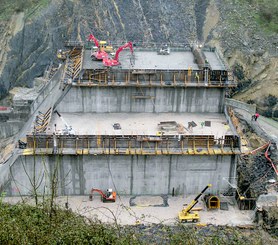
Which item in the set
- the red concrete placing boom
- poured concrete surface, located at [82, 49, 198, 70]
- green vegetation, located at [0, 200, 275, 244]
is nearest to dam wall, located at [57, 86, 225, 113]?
poured concrete surface, located at [82, 49, 198, 70]

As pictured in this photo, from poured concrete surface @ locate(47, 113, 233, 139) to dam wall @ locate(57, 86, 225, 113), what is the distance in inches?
16.4

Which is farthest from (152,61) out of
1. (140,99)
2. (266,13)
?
(266,13)

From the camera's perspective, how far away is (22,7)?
1897 inches

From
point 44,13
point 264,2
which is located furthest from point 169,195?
point 264,2

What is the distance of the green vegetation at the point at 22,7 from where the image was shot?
156ft

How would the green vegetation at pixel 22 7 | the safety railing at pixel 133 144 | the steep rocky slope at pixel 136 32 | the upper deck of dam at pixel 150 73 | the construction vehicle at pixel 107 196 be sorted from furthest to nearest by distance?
the green vegetation at pixel 22 7 < the steep rocky slope at pixel 136 32 < the upper deck of dam at pixel 150 73 < the construction vehicle at pixel 107 196 < the safety railing at pixel 133 144

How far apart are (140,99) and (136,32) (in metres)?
19.4

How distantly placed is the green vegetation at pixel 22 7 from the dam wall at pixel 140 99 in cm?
1990

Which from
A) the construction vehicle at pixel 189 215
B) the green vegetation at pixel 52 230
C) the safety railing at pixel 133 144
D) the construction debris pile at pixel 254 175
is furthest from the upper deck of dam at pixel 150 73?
the green vegetation at pixel 52 230

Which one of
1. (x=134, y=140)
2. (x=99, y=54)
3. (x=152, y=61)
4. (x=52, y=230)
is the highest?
(x=99, y=54)

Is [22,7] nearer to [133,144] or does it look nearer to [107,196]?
[133,144]

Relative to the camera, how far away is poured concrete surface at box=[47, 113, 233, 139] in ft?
94.5

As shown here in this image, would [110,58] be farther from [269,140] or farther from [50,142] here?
[269,140]

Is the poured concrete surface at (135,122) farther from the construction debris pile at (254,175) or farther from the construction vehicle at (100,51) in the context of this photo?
the construction vehicle at (100,51)
